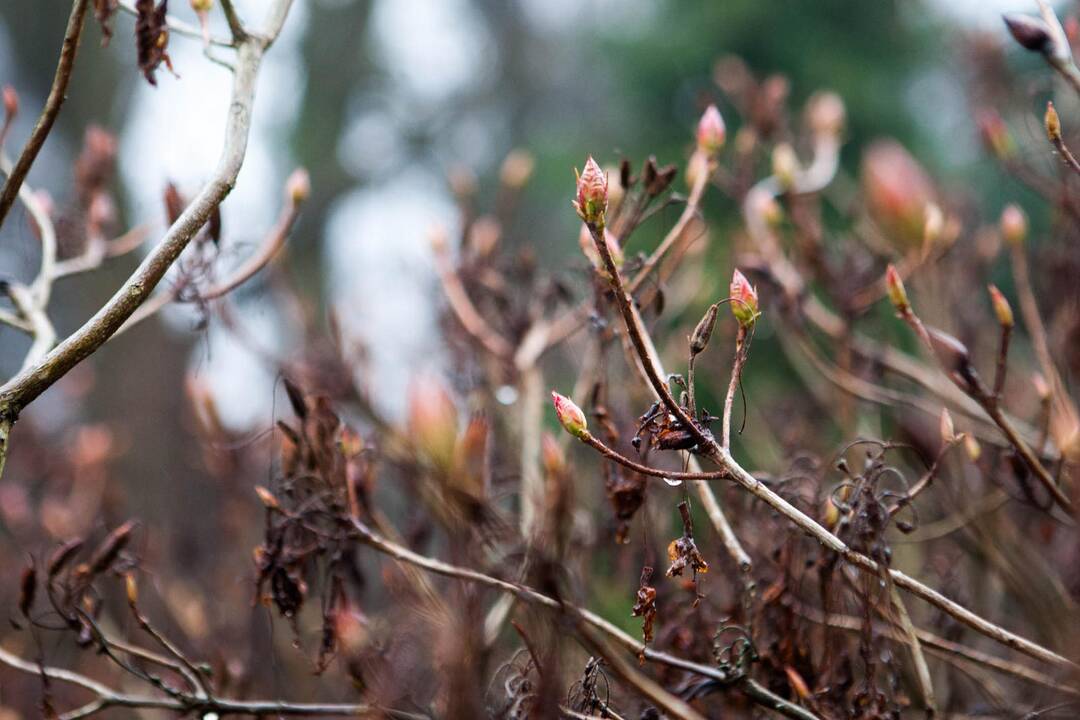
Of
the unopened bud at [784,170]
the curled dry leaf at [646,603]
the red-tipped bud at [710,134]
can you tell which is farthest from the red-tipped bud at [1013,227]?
the curled dry leaf at [646,603]

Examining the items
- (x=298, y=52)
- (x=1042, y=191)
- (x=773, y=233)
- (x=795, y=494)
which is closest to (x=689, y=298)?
(x=773, y=233)

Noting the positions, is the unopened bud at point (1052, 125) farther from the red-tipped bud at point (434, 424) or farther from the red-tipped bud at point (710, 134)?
the red-tipped bud at point (434, 424)

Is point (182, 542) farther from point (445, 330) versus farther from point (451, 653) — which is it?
point (451, 653)

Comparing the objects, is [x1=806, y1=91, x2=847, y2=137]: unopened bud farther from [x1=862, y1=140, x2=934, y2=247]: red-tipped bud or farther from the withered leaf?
the withered leaf

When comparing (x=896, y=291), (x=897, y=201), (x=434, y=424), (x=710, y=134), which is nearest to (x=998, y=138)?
(x=897, y=201)

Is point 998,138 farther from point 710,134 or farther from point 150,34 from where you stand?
point 150,34

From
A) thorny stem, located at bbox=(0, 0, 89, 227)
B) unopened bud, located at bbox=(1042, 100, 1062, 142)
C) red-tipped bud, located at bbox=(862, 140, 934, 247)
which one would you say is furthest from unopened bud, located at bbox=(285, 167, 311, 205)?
red-tipped bud, located at bbox=(862, 140, 934, 247)
